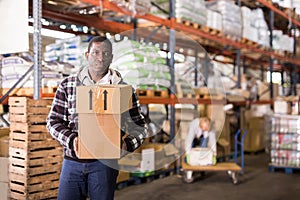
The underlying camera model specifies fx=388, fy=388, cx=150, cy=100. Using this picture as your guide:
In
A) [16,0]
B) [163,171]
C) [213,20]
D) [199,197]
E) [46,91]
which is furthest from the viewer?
[213,20]

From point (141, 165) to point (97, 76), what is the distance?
12.0ft

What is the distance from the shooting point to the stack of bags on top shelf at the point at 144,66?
5480mm

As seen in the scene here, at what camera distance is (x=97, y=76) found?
8.60 feet

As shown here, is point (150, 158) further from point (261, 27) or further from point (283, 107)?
point (261, 27)

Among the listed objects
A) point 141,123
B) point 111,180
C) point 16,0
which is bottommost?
point 111,180

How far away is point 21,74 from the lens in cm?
503

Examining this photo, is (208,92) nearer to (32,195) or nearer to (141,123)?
(32,195)

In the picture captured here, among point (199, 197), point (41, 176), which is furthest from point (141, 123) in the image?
point (199, 197)

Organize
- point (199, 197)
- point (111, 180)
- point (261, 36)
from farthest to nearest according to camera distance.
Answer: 1. point (261, 36)
2. point (199, 197)
3. point (111, 180)

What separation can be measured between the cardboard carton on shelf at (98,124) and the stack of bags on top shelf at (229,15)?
639 centimetres

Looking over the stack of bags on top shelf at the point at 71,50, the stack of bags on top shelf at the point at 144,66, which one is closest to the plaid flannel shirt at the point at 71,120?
the stack of bags on top shelf at the point at 144,66

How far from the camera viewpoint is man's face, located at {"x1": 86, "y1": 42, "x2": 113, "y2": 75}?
8.36 feet

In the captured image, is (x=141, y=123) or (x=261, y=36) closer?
(x=141, y=123)

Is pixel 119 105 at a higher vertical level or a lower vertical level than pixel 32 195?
higher
